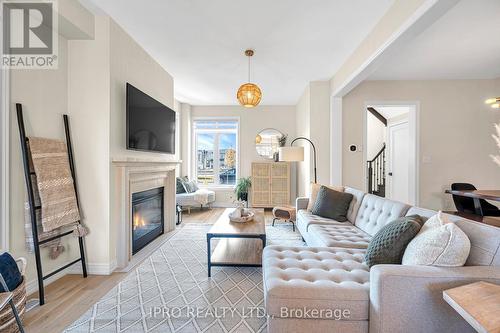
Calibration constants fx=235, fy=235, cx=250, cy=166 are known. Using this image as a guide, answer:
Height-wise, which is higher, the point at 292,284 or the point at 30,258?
the point at 292,284

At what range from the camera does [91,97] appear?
2424mm

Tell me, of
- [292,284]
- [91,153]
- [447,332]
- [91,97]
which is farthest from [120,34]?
[447,332]

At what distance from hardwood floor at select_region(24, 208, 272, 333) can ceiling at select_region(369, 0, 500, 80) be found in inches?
166

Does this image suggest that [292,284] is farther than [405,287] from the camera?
Yes

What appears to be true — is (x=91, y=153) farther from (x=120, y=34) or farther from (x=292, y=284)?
(x=292, y=284)

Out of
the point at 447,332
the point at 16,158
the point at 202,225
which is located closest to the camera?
the point at 447,332

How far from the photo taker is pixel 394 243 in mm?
1514

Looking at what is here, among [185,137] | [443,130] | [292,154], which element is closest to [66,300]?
[292,154]

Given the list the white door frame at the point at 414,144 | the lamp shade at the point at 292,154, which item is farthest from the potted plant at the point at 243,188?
the white door frame at the point at 414,144

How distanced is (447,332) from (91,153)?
3.10 meters

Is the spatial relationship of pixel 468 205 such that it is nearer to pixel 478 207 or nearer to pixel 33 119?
pixel 478 207

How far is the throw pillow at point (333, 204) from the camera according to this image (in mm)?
2982

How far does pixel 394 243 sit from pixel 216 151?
5.25 metres

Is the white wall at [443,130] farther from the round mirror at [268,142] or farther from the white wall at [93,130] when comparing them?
the white wall at [93,130]
